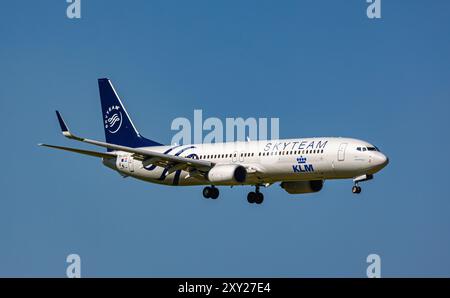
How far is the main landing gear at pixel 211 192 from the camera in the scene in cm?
10181

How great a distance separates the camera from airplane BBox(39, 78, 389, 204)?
309ft

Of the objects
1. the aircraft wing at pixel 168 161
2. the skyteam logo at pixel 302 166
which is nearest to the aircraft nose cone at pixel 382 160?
the skyteam logo at pixel 302 166

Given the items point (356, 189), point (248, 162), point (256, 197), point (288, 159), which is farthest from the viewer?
point (256, 197)

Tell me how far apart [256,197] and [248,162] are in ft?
16.5

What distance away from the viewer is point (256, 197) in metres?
103

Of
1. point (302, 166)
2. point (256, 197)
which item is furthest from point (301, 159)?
point (256, 197)

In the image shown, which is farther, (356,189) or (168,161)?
(168,161)

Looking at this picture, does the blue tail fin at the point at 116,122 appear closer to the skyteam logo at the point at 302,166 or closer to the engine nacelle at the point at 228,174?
the engine nacelle at the point at 228,174

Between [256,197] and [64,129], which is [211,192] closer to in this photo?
[256,197]

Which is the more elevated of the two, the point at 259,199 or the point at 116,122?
the point at 116,122

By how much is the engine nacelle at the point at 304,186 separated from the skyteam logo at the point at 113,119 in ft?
61.5

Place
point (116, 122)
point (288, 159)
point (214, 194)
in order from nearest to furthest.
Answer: point (288, 159), point (214, 194), point (116, 122)
